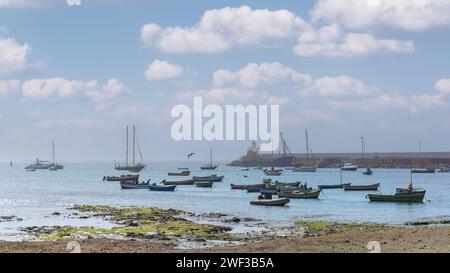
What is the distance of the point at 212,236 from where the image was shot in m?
37.3

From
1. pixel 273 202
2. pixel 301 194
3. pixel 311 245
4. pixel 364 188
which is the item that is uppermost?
pixel 311 245

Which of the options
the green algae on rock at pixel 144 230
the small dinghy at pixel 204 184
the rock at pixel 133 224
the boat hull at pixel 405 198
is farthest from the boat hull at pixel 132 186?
the rock at pixel 133 224

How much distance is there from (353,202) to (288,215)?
2501 cm

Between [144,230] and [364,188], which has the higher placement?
[144,230]

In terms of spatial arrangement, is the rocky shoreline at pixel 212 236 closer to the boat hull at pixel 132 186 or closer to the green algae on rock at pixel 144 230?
the green algae on rock at pixel 144 230

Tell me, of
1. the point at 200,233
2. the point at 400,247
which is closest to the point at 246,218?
the point at 200,233

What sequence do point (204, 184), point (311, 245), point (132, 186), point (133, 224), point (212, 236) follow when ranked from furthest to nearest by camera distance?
point (204, 184) < point (132, 186) < point (133, 224) < point (212, 236) < point (311, 245)

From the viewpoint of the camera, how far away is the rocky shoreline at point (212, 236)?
26.6 meters

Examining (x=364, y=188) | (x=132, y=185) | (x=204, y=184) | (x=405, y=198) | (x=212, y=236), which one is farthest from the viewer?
(x=204, y=184)

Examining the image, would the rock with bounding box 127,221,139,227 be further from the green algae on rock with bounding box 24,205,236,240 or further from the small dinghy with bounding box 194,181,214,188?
the small dinghy with bounding box 194,181,214,188

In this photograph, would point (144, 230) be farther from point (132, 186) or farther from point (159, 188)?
point (132, 186)

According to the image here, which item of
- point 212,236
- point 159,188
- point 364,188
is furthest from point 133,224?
point 364,188

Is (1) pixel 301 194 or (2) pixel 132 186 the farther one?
(2) pixel 132 186
